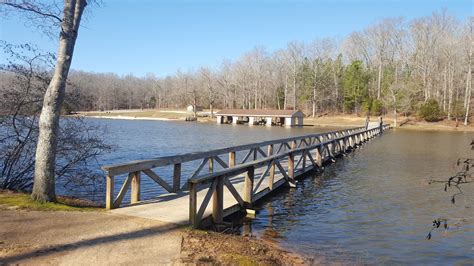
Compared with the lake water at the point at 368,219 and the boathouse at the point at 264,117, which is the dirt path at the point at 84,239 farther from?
the boathouse at the point at 264,117

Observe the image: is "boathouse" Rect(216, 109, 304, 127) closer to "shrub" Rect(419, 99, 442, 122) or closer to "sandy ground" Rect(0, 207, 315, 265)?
"shrub" Rect(419, 99, 442, 122)

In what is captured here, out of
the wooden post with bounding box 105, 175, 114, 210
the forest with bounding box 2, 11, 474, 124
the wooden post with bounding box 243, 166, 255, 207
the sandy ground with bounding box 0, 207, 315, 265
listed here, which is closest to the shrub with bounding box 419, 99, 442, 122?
the forest with bounding box 2, 11, 474, 124

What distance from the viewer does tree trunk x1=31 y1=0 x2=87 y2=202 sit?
7.49 meters

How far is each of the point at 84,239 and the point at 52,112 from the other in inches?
112

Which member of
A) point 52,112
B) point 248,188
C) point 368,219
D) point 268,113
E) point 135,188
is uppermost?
point 52,112

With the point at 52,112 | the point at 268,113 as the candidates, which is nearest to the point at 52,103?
the point at 52,112

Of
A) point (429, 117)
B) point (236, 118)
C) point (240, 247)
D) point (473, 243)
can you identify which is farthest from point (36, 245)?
point (236, 118)

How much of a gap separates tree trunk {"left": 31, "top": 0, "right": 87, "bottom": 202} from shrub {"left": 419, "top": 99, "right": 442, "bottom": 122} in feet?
217

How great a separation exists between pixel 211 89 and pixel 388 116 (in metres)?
45.2

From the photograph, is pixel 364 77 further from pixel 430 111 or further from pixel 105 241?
pixel 105 241

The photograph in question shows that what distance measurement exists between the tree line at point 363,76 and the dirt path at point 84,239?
5156cm

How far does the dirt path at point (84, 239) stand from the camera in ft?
16.9

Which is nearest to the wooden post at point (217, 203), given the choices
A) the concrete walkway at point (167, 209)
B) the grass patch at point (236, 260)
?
the concrete walkway at point (167, 209)

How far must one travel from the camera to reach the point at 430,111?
211ft
